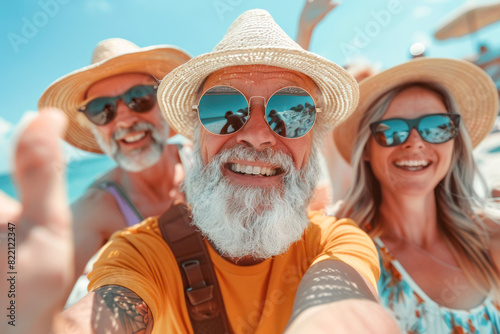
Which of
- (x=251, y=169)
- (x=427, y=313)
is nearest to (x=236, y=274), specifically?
(x=251, y=169)

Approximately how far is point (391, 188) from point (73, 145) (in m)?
3.13

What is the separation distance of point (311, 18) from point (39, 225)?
2.95 meters

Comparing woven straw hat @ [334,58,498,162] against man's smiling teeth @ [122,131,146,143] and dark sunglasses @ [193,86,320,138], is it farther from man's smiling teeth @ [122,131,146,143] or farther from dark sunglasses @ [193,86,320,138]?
man's smiling teeth @ [122,131,146,143]

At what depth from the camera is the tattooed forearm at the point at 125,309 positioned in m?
1.04

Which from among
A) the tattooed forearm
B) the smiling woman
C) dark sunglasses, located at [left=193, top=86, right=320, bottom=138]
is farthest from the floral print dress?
the tattooed forearm

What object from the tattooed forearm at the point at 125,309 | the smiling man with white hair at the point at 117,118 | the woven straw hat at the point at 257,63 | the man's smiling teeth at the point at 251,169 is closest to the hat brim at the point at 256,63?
the woven straw hat at the point at 257,63

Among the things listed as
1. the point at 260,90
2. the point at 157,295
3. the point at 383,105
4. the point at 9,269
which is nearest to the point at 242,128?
the point at 260,90

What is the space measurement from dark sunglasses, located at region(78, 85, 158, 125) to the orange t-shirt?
128 centimetres

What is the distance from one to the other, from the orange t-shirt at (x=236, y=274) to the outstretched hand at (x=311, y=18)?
6.62 ft

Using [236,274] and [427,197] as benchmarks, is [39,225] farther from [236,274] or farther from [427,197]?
[427,197]

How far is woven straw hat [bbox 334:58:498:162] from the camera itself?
217 centimetres

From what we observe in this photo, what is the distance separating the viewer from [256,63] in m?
1.56

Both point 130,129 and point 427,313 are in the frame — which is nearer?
Result: point 427,313

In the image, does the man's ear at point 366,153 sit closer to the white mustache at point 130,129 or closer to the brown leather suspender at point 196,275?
the brown leather suspender at point 196,275
